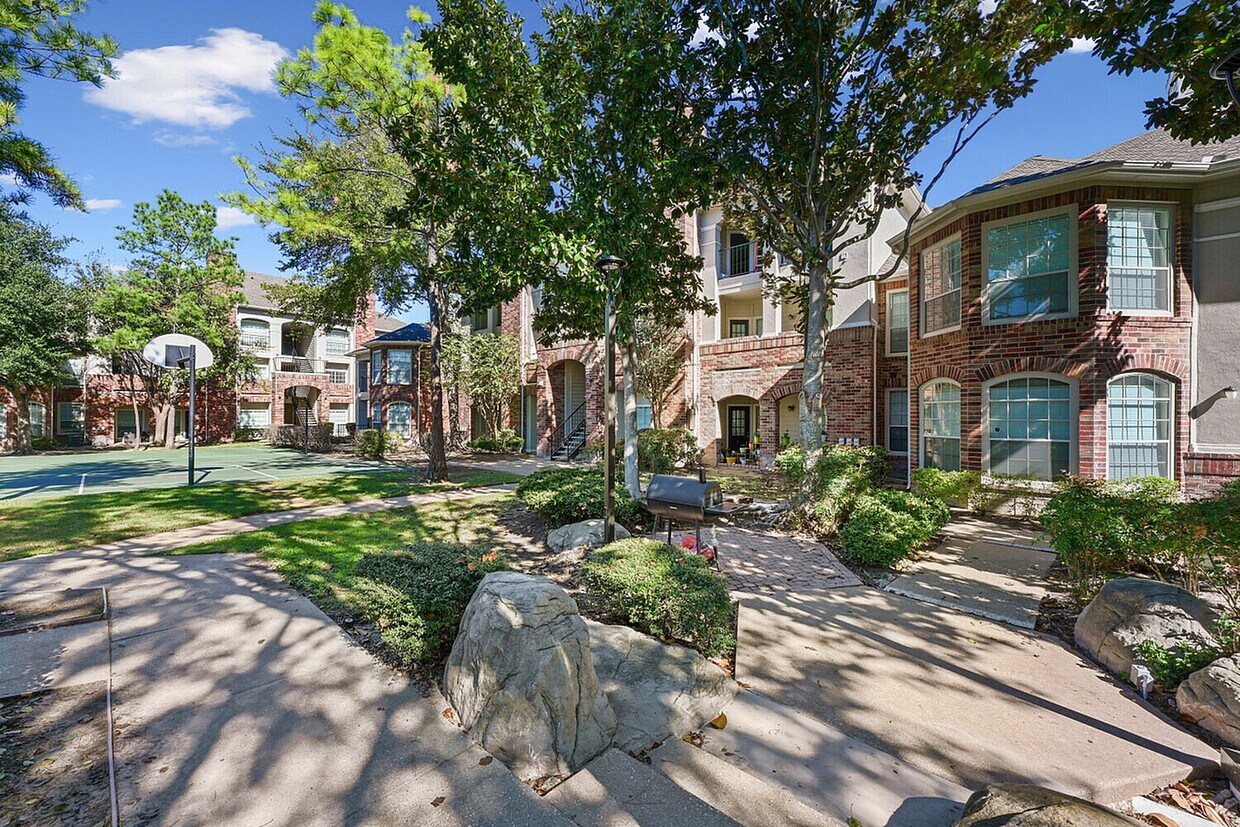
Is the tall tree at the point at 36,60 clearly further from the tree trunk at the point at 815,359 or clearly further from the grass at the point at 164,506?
the tree trunk at the point at 815,359

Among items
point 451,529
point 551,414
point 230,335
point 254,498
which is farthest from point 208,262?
point 451,529

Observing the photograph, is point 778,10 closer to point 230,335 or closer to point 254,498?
point 254,498

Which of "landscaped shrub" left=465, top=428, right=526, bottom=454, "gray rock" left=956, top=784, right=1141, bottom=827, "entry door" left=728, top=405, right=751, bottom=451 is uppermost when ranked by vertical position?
"entry door" left=728, top=405, right=751, bottom=451

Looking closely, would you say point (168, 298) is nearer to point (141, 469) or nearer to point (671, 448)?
point (141, 469)

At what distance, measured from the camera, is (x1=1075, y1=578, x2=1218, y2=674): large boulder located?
3869 mm

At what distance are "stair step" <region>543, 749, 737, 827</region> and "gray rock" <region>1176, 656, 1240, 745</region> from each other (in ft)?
10.9

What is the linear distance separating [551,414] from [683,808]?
711 inches

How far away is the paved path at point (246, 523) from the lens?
661 cm

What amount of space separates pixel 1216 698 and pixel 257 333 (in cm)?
3866

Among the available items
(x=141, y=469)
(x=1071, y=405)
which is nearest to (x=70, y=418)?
(x=141, y=469)

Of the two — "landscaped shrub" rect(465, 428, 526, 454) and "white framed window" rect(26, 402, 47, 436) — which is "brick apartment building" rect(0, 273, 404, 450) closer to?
"white framed window" rect(26, 402, 47, 436)

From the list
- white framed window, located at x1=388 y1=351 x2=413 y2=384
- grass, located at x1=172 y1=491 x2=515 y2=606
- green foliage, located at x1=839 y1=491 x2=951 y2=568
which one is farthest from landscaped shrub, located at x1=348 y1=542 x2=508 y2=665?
white framed window, located at x1=388 y1=351 x2=413 y2=384

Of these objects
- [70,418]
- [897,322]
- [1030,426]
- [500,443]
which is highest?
[897,322]

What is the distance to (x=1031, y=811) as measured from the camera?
190 cm
